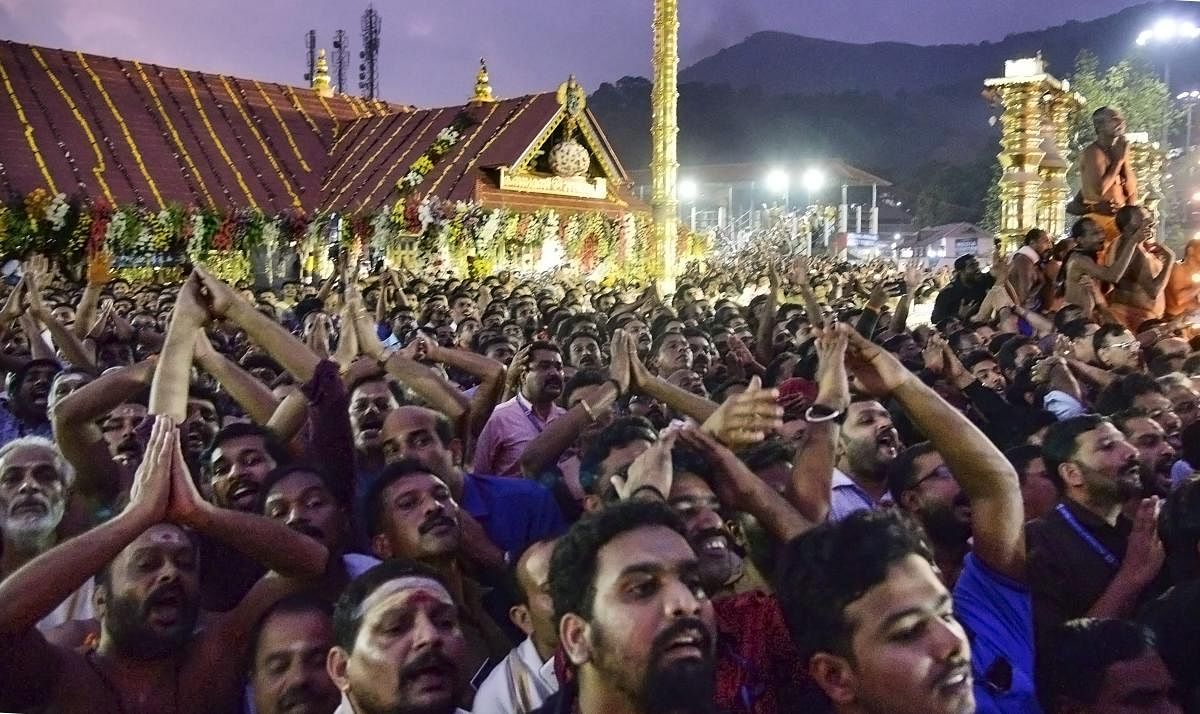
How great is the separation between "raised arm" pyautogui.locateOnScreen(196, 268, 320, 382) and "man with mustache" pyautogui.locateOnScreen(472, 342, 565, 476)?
101 centimetres

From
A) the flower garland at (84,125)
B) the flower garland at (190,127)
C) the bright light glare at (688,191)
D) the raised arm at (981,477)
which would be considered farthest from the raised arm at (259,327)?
the bright light glare at (688,191)

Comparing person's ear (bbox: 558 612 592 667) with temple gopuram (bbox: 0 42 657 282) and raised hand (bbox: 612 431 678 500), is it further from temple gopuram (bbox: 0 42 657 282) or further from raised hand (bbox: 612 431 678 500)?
temple gopuram (bbox: 0 42 657 282)

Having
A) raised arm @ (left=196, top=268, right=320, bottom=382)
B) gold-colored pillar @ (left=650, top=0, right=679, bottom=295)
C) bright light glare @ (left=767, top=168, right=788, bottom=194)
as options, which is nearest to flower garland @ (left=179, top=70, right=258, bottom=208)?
gold-colored pillar @ (left=650, top=0, right=679, bottom=295)

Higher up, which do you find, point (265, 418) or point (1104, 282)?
point (1104, 282)

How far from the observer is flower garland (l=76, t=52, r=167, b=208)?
1617 cm

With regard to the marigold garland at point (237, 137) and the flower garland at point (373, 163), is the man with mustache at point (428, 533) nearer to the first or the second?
the flower garland at point (373, 163)

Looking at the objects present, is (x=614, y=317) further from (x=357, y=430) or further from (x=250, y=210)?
(x=250, y=210)

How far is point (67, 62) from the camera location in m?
17.2

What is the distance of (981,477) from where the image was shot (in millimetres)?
2553

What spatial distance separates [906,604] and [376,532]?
1647 mm

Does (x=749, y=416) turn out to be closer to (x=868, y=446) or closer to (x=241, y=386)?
(x=868, y=446)

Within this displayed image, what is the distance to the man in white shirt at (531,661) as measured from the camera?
92.6 inches

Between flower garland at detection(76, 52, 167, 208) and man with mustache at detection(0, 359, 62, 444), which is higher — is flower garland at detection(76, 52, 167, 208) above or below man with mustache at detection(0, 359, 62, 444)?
above

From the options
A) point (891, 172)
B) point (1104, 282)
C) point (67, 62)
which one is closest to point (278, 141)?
point (67, 62)
